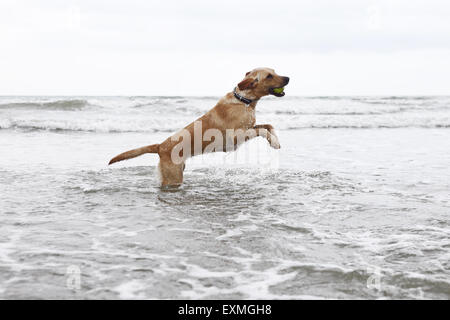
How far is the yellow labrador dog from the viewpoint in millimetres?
5973

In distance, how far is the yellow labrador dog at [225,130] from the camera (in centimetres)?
597

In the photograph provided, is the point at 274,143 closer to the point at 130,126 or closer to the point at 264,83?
the point at 264,83

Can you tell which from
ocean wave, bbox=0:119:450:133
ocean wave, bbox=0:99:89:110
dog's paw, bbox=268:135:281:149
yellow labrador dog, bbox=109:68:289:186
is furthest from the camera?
ocean wave, bbox=0:99:89:110

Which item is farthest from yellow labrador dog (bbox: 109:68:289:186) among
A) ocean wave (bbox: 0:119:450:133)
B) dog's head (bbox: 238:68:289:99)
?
ocean wave (bbox: 0:119:450:133)

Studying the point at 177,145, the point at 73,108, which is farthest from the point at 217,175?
the point at 73,108

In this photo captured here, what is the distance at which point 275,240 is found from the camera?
152 inches

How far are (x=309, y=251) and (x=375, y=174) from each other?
13.1 ft

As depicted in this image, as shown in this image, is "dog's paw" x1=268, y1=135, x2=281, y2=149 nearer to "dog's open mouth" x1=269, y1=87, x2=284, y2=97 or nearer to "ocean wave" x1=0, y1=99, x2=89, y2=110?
"dog's open mouth" x1=269, y1=87, x2=284, y2=97

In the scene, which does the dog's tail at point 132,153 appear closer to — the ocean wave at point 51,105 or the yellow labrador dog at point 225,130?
the yellow labrador dog at point 225,130

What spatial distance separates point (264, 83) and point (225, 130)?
80 centimetres

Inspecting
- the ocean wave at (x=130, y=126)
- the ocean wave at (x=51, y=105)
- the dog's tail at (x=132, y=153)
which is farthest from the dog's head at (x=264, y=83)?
the ocean wave at (x=51, y=105)

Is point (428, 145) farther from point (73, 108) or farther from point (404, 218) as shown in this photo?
point (73, 108)

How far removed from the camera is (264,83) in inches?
236

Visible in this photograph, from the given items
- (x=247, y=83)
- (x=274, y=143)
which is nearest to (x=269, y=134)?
(x=274, y=143)
